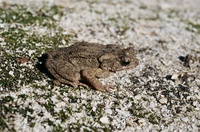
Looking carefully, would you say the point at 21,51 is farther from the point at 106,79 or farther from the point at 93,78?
the point at 106,79

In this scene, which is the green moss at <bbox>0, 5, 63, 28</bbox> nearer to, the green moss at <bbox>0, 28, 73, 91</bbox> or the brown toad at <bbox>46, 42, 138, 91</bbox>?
the green moss at <bbox>0, 28, 73, 91</bbox>

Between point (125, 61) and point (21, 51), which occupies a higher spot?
point (125, 61)

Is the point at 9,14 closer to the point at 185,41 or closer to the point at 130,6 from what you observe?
the point at 130,6

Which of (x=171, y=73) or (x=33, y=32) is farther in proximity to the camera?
(x=33, y=32)

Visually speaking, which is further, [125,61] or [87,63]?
[125,61]

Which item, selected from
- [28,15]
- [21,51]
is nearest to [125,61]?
[21,51]

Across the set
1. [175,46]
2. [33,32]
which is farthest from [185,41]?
[33,32]

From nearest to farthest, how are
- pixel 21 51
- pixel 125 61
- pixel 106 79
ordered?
pixel 125 61, pixel 106 79, pixel 21 51
